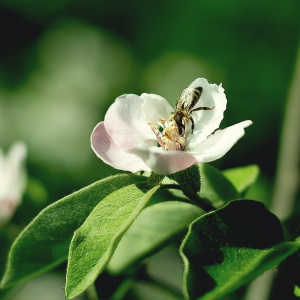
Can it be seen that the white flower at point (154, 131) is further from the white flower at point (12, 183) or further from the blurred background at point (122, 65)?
the blurred background at point (122, 65)

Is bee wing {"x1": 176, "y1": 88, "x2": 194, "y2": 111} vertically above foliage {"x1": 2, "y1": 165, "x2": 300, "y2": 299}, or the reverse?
bee wing {"x1": 176, "y1": 88, "x2": 194, "y2": 111}

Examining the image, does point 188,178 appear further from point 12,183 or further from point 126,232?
point 12,183

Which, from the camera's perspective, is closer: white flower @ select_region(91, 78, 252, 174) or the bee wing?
white flower @ select_region(91, 78, 252, 174)

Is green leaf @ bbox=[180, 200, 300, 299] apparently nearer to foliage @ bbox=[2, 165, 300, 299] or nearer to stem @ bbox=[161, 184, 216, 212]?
foliage @ bbox=[2, 165, 300, 299]

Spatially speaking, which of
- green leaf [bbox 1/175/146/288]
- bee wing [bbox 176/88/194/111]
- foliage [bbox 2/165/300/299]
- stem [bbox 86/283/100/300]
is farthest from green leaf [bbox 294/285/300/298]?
stem [bbox 86/283/100/300]

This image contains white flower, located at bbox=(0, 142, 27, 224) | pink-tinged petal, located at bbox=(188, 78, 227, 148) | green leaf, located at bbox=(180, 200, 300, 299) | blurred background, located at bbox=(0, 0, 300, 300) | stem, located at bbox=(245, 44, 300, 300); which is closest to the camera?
green leaf, located at bbox=(180, 200, 300, 299)

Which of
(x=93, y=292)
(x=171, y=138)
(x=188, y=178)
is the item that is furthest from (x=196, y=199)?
(x=93, y=292)
